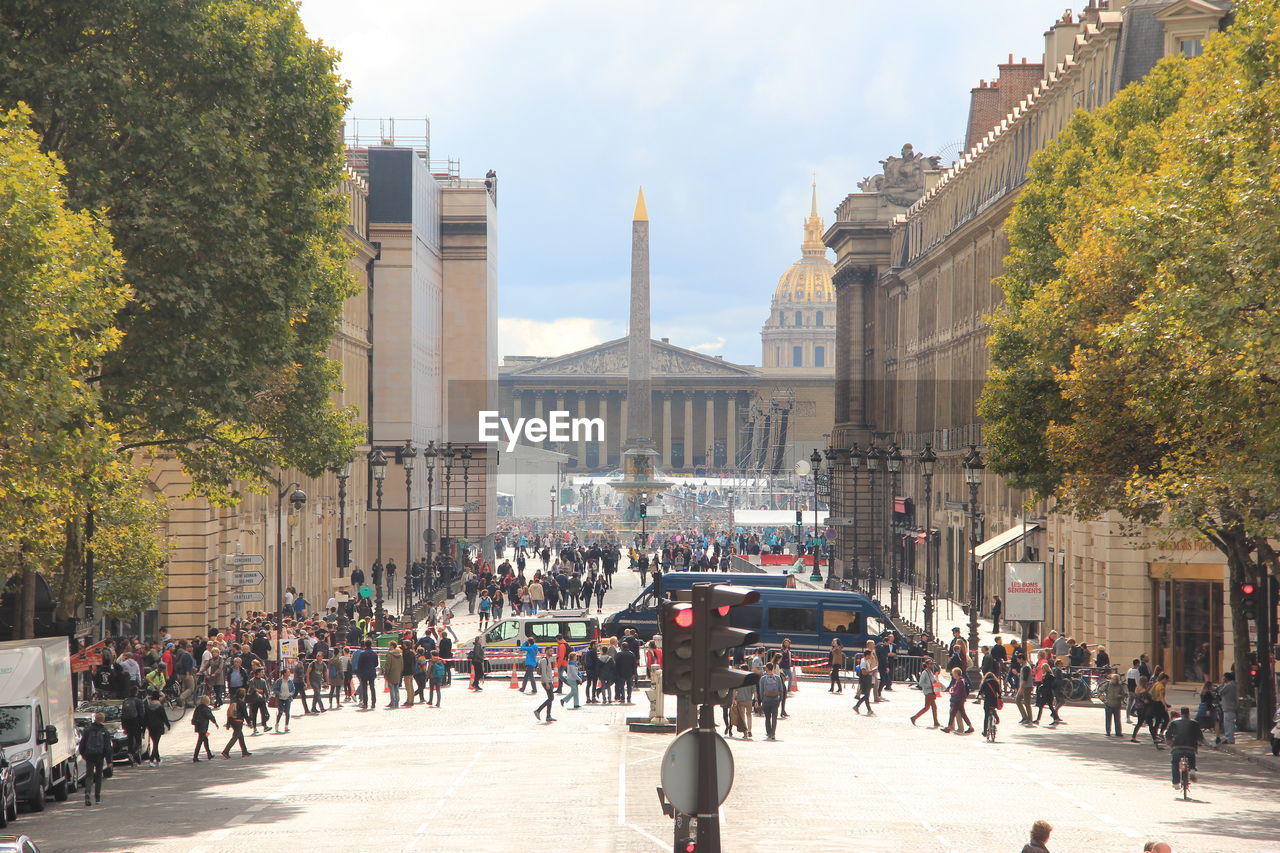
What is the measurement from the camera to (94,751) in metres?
23.9

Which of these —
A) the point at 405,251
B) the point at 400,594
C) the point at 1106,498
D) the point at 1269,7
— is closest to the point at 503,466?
the point at 405,251

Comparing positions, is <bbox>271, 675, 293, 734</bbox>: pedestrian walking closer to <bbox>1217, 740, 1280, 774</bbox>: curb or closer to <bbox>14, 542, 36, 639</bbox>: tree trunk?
<bbox>14, 542, 36, 639</bbox>: tree trunk

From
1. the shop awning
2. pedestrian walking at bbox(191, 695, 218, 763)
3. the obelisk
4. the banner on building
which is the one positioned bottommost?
pedestrian walking at bbox(191, 695, 218, 763)

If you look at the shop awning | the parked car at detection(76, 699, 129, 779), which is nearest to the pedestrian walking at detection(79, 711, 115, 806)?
the parked car at detection(76, 699, 129, 779)

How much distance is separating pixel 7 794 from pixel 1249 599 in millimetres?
20878

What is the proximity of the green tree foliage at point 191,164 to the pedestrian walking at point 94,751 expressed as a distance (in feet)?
→ 20.6

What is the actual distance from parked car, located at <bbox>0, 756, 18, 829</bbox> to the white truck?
0.77ft

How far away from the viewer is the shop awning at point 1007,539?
169ft

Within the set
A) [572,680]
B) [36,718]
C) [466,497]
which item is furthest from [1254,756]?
[466,497]

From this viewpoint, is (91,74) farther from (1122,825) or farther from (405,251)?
(405,251)

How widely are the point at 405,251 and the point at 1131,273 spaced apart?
58.0m

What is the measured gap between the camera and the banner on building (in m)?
39.1

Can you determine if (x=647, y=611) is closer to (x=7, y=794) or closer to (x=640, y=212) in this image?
(x=7, y=794)

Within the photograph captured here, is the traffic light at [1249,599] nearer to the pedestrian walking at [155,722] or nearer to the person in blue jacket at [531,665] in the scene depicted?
the person in blue jacket at [531,665]
